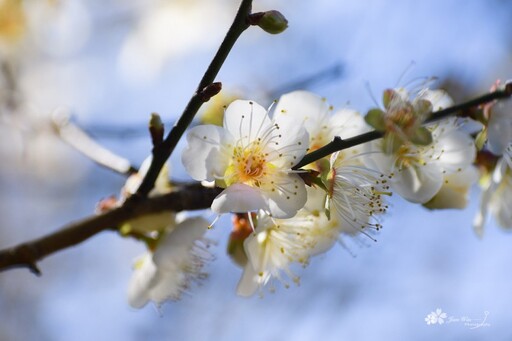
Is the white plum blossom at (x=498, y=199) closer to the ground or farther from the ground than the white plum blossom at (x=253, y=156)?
closer to the ground

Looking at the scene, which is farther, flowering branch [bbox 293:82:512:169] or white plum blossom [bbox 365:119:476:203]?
white plum blossom [bbox 365:119:476:203]

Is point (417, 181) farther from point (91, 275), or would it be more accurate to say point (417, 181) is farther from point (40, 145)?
point (91, 275)

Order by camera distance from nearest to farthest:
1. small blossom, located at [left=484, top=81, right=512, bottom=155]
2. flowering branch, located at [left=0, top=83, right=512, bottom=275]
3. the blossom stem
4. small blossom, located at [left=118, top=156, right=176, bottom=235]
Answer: the blossom stem, small blossom, located at [left=484, top=81, right=512, bottom=155], flowering branch, located at [left=0, top=83, right=512, bottom=275], small blossom, located at [left=118, top=156, right=176, bottom=235]

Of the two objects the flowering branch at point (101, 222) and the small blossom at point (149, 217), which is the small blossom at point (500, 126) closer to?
the flowering branch at point (101, 222)

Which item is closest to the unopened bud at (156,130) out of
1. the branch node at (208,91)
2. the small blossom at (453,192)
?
the branch node at (208,91)

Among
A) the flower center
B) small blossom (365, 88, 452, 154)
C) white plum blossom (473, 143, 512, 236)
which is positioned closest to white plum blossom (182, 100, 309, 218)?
the flower center

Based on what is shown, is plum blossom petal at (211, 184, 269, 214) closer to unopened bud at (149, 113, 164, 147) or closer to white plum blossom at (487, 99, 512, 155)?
unopened bud at (149, 113, 164, 147)

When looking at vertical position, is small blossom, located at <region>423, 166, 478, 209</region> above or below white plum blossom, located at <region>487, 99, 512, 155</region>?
below
